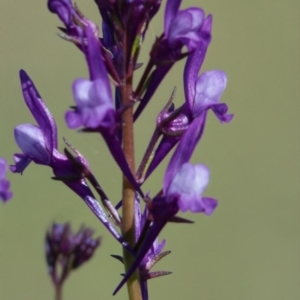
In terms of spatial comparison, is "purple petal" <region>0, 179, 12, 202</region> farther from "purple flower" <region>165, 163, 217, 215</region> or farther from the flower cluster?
"purple flower" <region>165, 163, 217, 215</region>

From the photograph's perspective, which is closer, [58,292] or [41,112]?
[41,112]

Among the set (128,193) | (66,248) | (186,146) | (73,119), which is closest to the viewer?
(73,119)

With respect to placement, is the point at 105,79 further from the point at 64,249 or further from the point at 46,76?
the point at 46,76

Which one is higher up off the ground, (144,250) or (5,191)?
(5,191)

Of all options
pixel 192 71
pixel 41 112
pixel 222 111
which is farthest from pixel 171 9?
pixel 41 112

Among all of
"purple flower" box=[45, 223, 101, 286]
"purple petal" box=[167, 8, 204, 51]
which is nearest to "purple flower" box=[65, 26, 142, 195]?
"purple petal" box=[167, 8, 204, 51]

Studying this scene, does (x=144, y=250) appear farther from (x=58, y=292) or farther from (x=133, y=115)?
(x=58, y=292)

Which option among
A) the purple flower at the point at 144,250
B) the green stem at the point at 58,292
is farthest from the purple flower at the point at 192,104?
the green stem at the point at 58,292

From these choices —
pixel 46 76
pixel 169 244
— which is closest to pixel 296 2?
pixel 46 76
